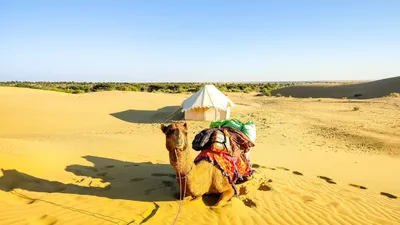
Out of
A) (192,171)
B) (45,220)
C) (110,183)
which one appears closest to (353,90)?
(110,183)

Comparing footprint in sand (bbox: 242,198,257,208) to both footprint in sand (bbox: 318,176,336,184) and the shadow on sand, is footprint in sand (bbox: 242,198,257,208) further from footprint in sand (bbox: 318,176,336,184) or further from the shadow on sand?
the shadow on sand

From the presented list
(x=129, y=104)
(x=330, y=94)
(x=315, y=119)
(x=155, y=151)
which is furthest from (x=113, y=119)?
(x=330, y=94)

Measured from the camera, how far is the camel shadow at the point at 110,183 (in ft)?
21.0

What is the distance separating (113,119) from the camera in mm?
21766

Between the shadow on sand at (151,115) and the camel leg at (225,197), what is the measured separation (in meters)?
14.9

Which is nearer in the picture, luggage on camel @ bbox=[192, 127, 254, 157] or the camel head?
the camel head

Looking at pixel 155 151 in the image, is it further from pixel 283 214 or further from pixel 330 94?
pixel 330 94

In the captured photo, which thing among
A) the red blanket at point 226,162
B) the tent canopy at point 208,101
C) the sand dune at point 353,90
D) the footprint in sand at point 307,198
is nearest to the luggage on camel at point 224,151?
the red blanket at point 226,162

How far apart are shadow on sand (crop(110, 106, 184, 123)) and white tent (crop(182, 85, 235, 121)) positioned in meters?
1.77

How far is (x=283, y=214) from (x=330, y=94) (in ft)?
168

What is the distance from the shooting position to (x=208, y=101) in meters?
19.8

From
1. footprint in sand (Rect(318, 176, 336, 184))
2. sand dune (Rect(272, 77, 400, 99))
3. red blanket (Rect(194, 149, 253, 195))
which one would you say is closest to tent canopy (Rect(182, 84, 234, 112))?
footprint in sand (Rect(318, 176, 336, 184))

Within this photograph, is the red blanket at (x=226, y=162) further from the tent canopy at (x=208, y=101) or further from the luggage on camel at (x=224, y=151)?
the tent canopy at (x=208, y=101)

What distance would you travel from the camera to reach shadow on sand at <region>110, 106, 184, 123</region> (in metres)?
21.5
